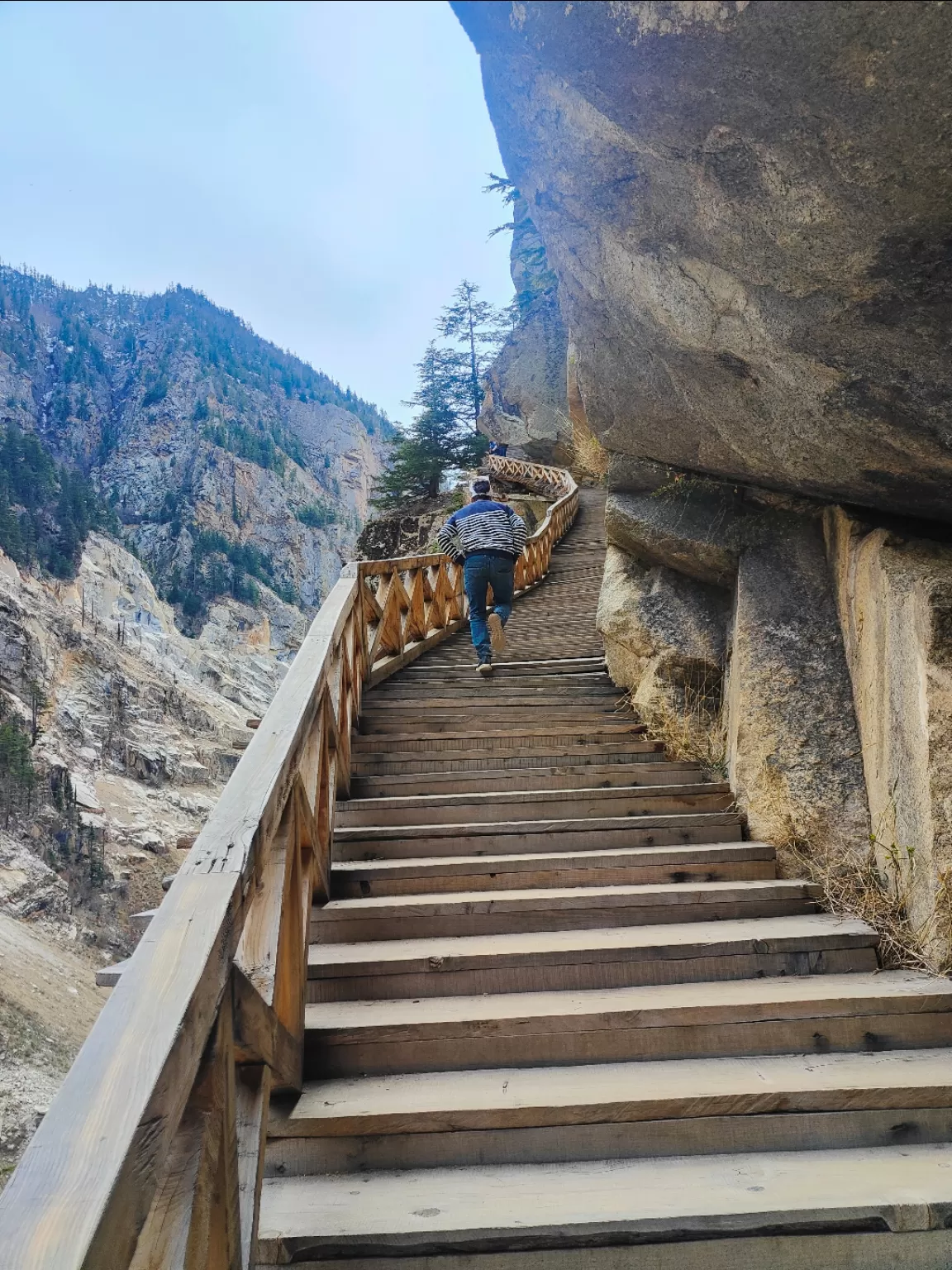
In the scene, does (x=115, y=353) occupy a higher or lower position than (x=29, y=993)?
higher

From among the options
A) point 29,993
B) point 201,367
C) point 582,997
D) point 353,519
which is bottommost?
point 29,993

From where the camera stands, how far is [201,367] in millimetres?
91625

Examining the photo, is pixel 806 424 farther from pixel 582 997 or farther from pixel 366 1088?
pixel 366 1088

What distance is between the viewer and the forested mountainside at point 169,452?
210 feet

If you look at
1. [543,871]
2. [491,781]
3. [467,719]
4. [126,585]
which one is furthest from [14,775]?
[543,871]

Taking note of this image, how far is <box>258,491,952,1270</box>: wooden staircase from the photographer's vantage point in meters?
1.60

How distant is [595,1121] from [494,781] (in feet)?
6.66

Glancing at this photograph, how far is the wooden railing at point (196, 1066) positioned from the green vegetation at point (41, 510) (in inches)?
2173

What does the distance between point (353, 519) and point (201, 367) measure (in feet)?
81.9

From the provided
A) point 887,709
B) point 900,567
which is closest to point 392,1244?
point 887,709

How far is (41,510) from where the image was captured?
5669 centimetres

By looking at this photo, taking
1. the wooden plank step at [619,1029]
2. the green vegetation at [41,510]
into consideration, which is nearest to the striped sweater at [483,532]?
the wooden plank step at [619,1029]

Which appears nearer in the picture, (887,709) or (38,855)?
(887,709)

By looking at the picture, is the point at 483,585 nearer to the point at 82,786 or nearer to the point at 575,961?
the point at 575,961
